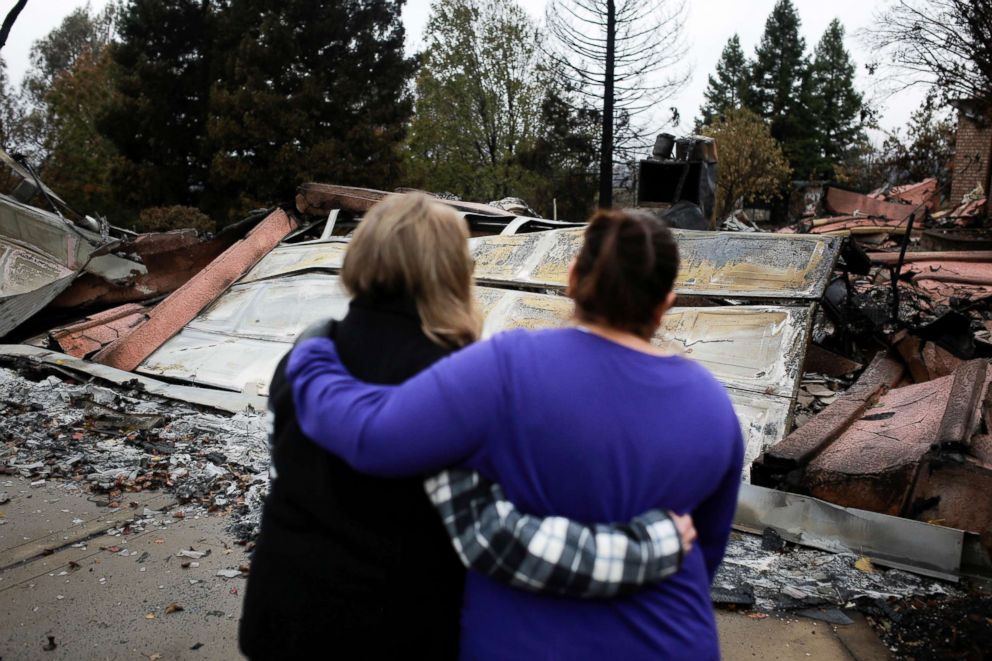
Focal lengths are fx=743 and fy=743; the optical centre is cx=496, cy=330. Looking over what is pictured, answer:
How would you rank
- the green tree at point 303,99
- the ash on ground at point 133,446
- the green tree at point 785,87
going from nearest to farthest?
the ash on ground at point 133,446, the green tree at point 303,99, the green tree at point 785,87

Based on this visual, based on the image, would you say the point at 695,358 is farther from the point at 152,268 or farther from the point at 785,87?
the point at 785,87

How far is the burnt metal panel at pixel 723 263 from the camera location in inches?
203

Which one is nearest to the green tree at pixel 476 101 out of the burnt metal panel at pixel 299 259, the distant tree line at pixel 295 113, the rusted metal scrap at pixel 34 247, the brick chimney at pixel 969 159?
the distant tree line at pixel 295 113

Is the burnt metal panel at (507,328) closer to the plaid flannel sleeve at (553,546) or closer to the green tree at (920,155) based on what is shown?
the plaid flannel sleeve at (553,546)

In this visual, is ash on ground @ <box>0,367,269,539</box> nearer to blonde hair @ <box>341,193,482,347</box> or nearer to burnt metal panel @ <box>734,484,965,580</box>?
burnt metal panel @ <box>734,484,965,580</box>

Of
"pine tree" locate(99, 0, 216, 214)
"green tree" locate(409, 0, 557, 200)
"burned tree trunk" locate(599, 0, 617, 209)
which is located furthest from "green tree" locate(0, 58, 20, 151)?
"burned tree trunk" locate(599, 0, 617, 209)

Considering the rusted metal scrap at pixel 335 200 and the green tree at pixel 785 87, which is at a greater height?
the green tree at pixel 785 87

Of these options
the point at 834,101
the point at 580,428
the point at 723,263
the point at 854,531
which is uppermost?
the point at 834,101

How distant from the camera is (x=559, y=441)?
3.88 ft

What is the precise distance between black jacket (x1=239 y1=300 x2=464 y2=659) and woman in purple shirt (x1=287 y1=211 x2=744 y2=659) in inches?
2.7

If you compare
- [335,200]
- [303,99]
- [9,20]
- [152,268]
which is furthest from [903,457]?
[303,99]

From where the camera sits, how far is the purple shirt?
1177mm

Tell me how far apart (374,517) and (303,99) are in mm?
23162

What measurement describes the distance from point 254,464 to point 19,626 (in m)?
1.82
